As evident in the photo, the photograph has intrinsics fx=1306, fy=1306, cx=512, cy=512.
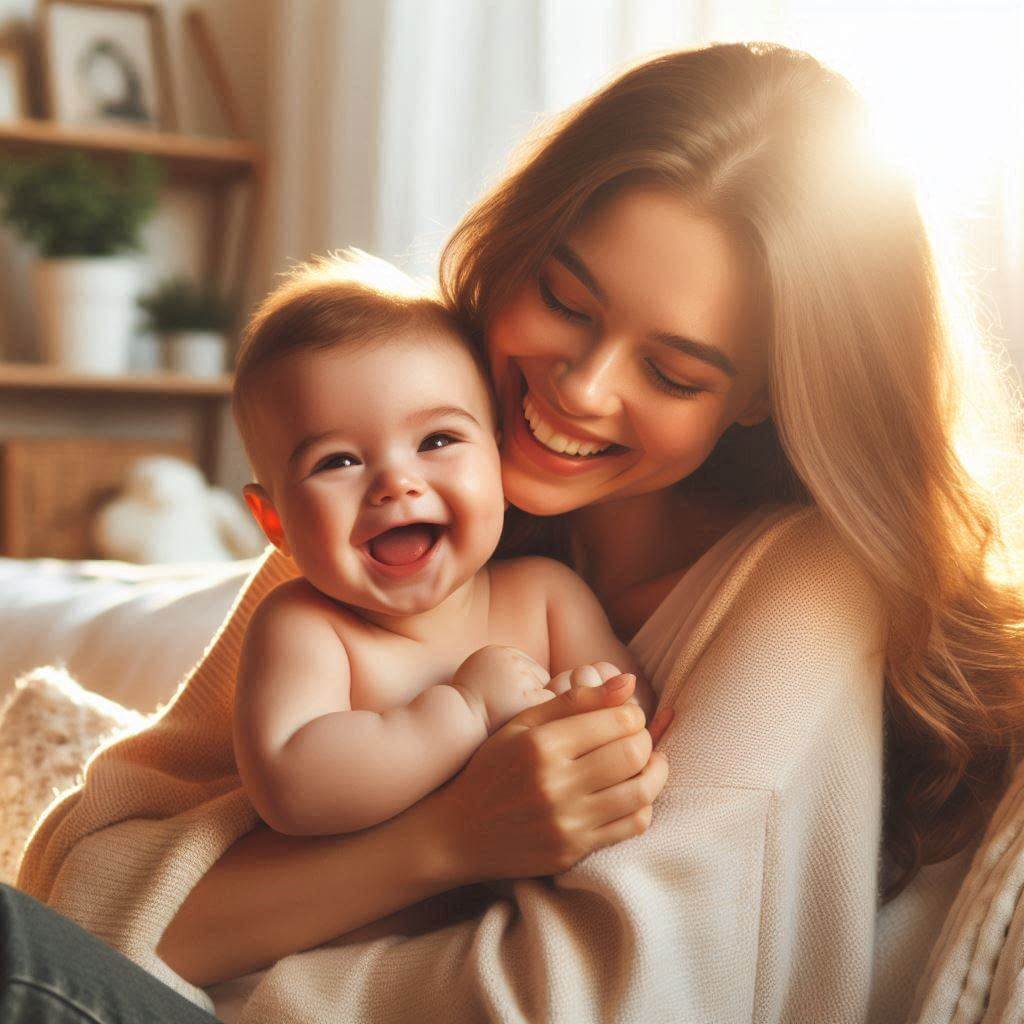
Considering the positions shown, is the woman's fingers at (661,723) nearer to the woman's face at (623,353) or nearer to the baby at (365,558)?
the baby at (365,558)

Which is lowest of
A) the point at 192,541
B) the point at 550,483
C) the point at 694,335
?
the point at 192,541

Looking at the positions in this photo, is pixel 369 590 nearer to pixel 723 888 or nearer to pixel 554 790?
pixel 554 790

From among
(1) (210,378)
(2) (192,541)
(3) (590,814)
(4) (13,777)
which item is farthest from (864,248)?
(1) (210,378)

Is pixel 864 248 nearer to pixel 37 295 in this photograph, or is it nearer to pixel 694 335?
pixel 694 335

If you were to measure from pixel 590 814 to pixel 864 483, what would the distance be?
0.37 m

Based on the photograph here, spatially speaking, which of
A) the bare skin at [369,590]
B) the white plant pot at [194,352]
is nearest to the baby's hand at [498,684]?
the bare skin at [369,590]


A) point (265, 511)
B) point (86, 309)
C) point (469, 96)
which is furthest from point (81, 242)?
point (265, 511)

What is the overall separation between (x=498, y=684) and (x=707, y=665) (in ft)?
0.54

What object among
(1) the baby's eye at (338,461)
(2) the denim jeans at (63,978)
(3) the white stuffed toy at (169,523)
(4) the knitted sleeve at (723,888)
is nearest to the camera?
(2) the denim jeans at (63,978)

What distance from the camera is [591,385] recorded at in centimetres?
107

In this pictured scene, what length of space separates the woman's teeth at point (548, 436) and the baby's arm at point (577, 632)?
0.39 ft

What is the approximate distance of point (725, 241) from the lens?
107cm

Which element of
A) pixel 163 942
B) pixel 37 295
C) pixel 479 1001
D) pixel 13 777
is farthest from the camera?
pixel 37 295

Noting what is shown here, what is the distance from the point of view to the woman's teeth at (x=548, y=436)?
1101mm
